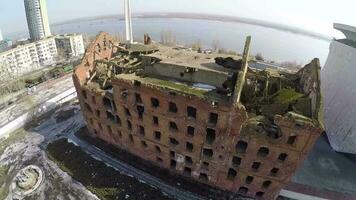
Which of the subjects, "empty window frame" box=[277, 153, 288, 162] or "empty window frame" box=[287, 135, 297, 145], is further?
"empty window frame" box=[277, 153, 288, 162]

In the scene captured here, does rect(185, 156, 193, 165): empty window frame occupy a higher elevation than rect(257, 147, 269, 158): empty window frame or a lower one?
lower

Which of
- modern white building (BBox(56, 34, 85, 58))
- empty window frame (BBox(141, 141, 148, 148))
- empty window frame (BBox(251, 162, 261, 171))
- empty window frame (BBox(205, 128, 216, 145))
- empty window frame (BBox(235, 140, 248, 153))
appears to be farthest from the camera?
modern white building (BBox(56, 34, 85, 58))

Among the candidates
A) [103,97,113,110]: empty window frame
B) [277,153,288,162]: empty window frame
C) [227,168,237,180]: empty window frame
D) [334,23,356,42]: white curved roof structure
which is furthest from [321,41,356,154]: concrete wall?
[103,97,113,110]: empty window frame

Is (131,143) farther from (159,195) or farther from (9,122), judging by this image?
(9,122)

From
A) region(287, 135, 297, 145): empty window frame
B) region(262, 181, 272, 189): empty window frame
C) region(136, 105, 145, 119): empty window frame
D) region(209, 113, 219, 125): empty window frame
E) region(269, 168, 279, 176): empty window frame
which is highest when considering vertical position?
region(209, 113, 219, 125): empty window frame

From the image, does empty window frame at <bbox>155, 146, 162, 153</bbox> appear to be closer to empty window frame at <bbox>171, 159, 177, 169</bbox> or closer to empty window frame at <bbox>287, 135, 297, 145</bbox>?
empty window frame at <bbox>171, 159, 177, 169</bbox>

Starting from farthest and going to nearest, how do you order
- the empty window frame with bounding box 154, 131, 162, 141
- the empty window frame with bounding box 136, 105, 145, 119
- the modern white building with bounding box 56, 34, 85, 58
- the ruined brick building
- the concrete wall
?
the modern white building with bounding box 56, 34, 85, 58 < the concrete wall < the empty window frame with bounding box 154, 131, 162, 141 < the empty window frame with bounding box 136, 105, 145, 119 < the ruined brick building

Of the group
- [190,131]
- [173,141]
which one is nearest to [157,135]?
[173,141]

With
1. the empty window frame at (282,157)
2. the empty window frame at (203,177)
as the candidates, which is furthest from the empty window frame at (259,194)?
the empty window frame at (203,177)
